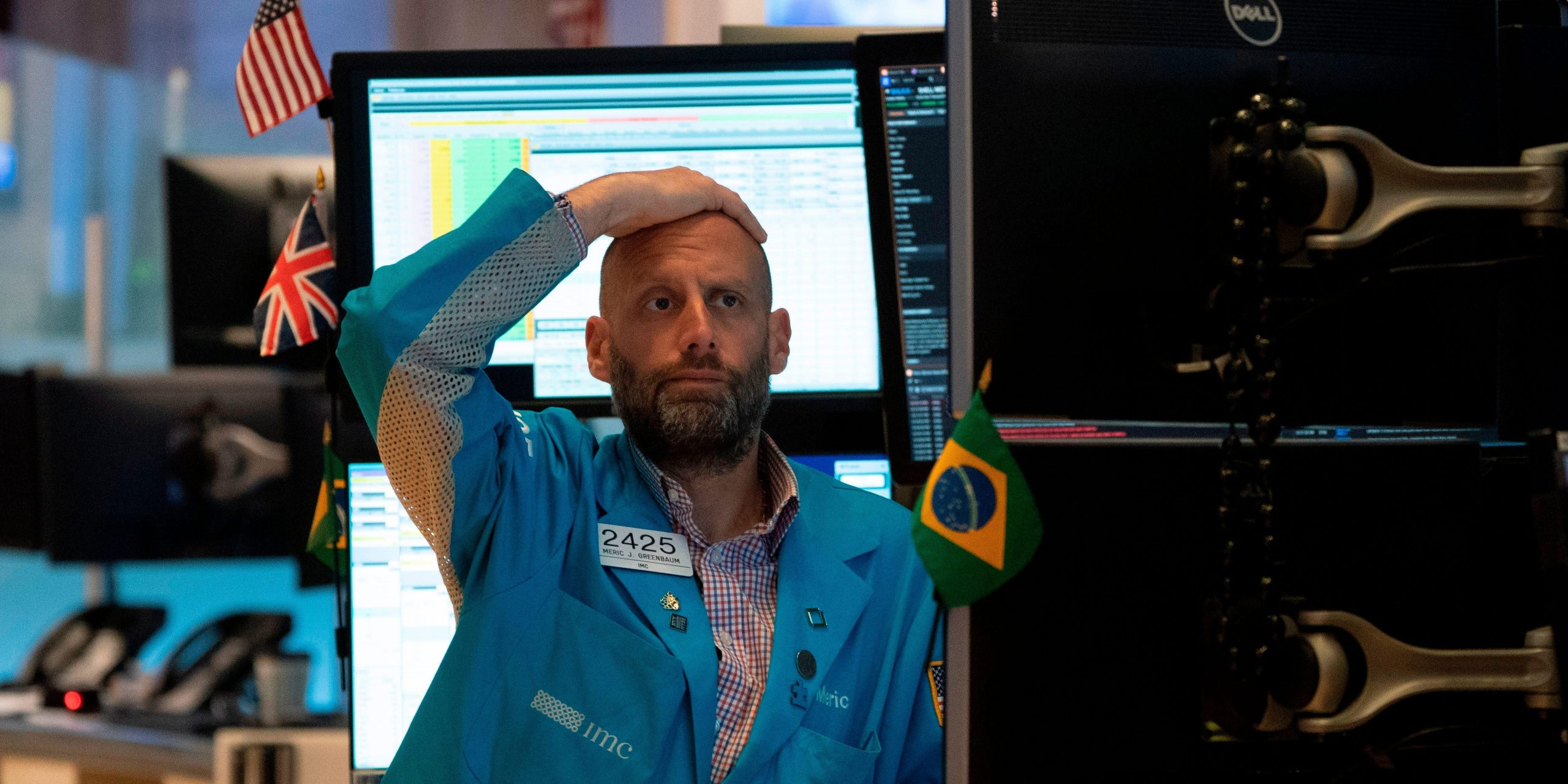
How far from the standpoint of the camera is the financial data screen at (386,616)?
1.81 m

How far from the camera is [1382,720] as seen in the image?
89cm

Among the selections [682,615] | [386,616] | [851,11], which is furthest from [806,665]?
[851,11]

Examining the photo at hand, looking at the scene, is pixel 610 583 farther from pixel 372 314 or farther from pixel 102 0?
pixel 102 0

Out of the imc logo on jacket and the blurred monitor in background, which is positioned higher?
the blurred monitor in background

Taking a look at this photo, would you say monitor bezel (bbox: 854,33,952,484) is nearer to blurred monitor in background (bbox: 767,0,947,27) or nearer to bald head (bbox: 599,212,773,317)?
bald head (bbox: 599,212,773,317)

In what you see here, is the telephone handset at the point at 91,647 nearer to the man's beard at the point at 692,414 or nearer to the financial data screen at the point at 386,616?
the financial data screen at the point at 386,616

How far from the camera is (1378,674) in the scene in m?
0.88

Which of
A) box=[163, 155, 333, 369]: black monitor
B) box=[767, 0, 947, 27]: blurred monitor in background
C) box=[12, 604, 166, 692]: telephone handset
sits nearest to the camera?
box=[163, 155, 333, 369]: black monitor

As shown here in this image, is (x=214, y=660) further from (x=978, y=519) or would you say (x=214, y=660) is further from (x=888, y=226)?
(x=978, y=519)

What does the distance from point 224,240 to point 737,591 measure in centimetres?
173

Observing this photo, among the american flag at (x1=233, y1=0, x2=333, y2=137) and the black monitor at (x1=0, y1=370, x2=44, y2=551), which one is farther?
the black monitor at (x1=0, y1=370, x2=44, y2=551)

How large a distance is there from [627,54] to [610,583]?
748 millimetres

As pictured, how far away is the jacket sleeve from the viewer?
140 centimetres

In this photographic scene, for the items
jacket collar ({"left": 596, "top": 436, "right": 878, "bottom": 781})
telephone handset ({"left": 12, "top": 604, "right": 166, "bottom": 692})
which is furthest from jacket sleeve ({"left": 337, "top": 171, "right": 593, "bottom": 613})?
Answer: telephone handset ({"left": 12, "top": 604, "right": 166, "bottom": 692})
